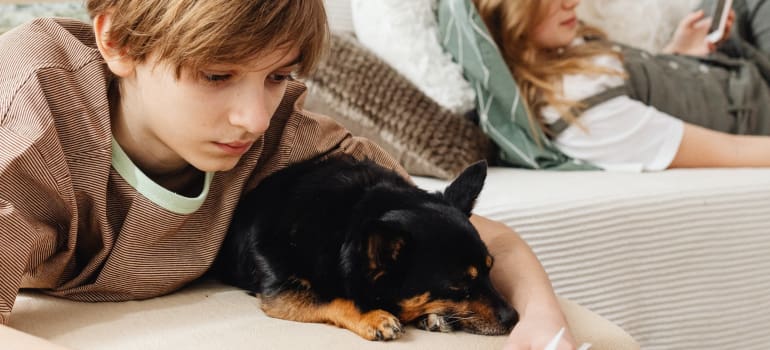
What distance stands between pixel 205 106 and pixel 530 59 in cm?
131

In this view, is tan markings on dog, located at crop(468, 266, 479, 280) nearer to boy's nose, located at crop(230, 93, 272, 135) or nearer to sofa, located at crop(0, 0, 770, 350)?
A: boy's nose, located at crop(230, 93, 272, 135)

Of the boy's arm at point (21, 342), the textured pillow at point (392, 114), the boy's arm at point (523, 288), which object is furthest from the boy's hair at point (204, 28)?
the textured pillow at point (392, 114)

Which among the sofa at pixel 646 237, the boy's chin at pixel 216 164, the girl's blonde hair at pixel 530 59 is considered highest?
the boy's chin at pixel 216 164

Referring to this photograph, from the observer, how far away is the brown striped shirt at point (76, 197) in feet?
3.34

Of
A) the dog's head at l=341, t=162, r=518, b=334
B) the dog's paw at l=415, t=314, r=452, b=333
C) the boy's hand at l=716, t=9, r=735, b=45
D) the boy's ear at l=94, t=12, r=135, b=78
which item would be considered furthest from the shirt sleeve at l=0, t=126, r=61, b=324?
the boy's hand at l=716, t=9, r=735, b=45

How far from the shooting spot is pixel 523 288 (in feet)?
4.01

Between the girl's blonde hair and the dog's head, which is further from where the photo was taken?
the girl's blonde hair

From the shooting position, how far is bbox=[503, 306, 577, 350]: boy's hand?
1064 mm

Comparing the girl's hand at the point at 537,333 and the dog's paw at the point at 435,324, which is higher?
the girl's hand at the point at 537,333

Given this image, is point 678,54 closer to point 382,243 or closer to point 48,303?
point 382,243

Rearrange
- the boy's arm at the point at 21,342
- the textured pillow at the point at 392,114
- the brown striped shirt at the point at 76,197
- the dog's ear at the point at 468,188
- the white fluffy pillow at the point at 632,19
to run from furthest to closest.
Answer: the white fluffy pillow at the point at 632,19, the textured pillow at the point at 392,114, the dog's ear at the point at 468,188, the brown striped shirt at the point at 76,197, the boy's arm at the point at 21,342

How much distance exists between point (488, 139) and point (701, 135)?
57 centimetres

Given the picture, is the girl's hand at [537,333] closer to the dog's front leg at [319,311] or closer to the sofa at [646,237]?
the dog's front leg at [319,311]

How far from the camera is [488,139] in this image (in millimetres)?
2189
